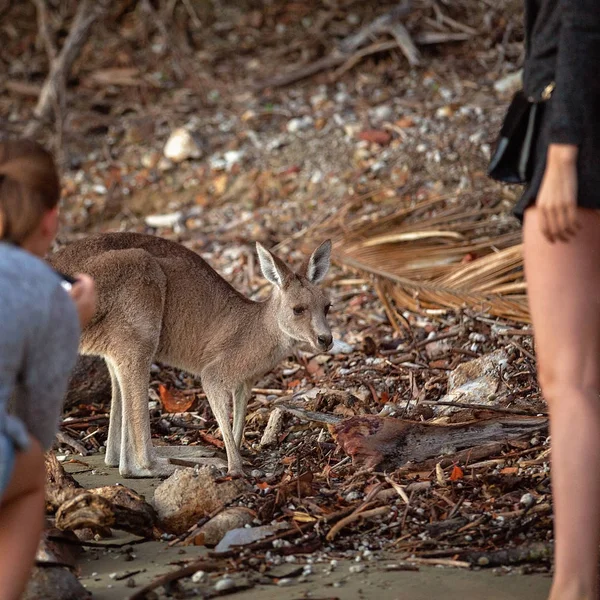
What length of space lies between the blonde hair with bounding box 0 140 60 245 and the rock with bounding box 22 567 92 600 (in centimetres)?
96

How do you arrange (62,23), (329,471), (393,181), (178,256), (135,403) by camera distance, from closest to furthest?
1. (329,471)
2. (135,403)
3. (178,256)
4. (393,181)
5. (62,23)

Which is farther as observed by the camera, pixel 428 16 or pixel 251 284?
pixel 428 16

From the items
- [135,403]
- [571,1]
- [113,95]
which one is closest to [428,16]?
[113,95]

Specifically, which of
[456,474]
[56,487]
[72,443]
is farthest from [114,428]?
[456,474]

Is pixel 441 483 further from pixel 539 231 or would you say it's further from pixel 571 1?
pixel 571 1

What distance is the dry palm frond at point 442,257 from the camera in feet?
18.4

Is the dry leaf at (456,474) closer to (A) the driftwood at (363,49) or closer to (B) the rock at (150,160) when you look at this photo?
(B) the rock at (150,160)

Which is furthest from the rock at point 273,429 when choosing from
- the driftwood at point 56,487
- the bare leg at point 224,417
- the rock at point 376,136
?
the rock at point 376,136

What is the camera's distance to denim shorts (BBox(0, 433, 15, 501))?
89.6 inches

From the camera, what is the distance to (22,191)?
2430 mm

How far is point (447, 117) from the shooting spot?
26.4 feet

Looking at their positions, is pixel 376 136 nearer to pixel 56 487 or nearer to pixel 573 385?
pixel 56 487

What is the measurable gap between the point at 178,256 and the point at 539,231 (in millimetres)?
2837

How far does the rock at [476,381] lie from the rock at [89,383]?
1.78 m
